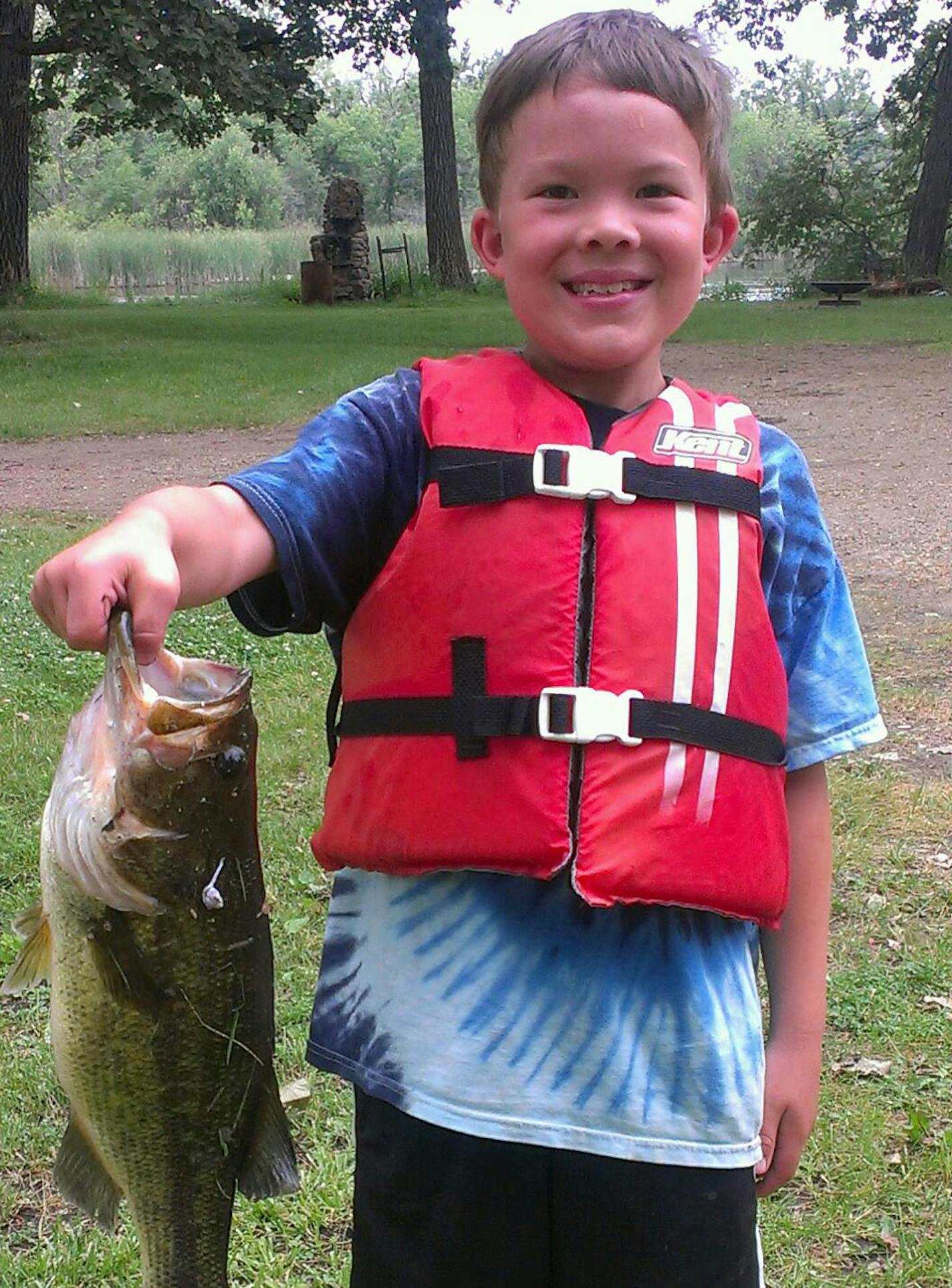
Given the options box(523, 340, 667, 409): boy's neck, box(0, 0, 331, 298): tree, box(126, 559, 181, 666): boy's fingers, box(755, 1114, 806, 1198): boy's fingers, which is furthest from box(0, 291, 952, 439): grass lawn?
box(126, 559, 181, 666): boy's fingers

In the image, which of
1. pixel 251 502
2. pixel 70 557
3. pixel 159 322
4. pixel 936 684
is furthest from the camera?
pixel 159 322

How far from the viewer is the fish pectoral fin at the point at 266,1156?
6.43ft

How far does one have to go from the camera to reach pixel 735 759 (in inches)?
75.9

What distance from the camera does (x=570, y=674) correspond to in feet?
6.23

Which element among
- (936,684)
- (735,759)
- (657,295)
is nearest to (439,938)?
(735,759)

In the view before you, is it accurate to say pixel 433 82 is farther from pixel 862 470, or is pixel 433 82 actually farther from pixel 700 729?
pixel 700 729

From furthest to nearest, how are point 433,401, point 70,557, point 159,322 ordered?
point 159,322, point 433,401, point 70,557

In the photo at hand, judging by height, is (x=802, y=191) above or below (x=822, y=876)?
above

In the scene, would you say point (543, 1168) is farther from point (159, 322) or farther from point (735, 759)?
point (159, 322)

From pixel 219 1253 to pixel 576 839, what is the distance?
28.8 inches

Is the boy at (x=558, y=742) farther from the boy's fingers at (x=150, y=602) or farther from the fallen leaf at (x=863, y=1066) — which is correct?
the fallen leaf at (x=863, y=1066)

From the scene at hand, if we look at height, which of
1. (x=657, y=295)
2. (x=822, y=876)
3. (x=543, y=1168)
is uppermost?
(x=657, y=295)

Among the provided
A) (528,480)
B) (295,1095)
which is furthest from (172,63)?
(528,480)

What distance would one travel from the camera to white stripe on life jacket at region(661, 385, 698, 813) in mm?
1889
